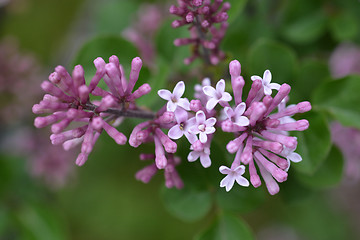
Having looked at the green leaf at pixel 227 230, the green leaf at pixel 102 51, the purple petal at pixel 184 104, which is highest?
the green leaf at pixel 102 51

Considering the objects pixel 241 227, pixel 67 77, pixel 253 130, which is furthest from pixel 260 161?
pixel 67 77

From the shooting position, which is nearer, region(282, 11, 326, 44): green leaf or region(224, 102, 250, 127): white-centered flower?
region(224, 102, 250, 127): white-centered flower

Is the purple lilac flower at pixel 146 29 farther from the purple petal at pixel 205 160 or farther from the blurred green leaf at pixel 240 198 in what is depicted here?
the purple petal at pixel 205 160

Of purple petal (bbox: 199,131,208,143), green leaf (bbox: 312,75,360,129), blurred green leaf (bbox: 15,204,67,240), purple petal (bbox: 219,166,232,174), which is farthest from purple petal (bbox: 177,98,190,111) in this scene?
blurred green leaf (bbox: 15,204,67,240)

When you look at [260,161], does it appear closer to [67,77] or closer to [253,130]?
[253,130]

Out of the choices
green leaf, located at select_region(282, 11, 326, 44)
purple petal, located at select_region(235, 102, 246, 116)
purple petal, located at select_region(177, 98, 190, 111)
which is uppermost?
purple petal, located at select_region(177, 98, 190, 111)

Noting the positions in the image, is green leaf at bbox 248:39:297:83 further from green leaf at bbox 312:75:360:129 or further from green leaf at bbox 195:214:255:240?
green leaf at bbox 195:214:255:240

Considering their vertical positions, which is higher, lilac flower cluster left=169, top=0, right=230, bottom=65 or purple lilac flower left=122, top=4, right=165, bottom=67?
lilac flower cluster left=169, top=0, right=230, bottom=65

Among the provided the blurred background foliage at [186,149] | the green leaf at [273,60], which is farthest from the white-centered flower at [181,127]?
the green leaf at [273,60]
